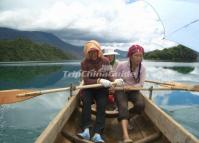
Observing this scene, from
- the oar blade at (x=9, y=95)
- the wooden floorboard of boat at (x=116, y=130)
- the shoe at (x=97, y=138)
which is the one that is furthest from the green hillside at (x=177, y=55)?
the shoe at (x=97, y=138)

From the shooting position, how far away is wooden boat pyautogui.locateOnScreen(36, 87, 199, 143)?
420 centimetres

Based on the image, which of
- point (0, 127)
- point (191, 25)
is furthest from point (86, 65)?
point (0, 127)

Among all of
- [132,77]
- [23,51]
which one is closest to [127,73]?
[132,77]

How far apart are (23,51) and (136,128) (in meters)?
132

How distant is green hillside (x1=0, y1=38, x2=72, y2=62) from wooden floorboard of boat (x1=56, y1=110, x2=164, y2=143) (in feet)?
389

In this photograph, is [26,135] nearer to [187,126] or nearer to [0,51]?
[187,126]

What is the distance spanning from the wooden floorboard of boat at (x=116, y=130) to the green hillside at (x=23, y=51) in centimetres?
11855

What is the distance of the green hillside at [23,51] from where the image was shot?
414 ft

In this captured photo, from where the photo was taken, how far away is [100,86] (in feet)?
17.7

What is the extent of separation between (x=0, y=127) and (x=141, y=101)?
5.99 meters

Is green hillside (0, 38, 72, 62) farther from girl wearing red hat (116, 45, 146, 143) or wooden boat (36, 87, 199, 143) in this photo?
girl wearing red hat (116, 45, 146, 143)

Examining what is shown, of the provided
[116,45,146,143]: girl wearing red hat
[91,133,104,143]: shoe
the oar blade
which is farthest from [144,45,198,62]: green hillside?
[91,133,104,143]: shoe

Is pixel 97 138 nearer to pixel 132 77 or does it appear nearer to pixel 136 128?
pixel 136 128

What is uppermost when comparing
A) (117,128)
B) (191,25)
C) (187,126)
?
(191,25)
